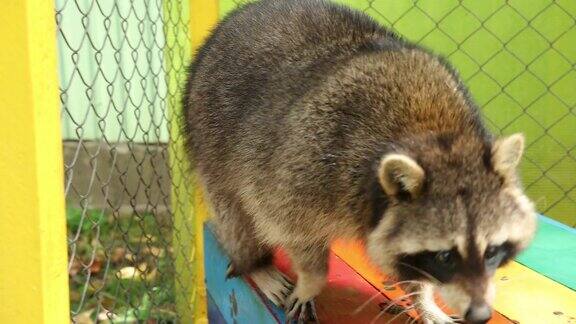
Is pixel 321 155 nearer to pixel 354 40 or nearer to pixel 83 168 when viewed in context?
pixel 354 40

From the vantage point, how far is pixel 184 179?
3902mm

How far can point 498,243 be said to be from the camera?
187 centimetres

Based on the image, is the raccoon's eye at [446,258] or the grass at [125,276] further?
the grass at [125,276]

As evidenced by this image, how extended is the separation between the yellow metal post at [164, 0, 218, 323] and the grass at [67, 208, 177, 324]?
10 centimetres

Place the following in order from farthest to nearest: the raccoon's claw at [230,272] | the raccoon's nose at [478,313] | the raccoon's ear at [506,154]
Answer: the raccoon's claw at [230,272] < the raccoon's ear at [506,154] < the raccoon's nose at [478,313]

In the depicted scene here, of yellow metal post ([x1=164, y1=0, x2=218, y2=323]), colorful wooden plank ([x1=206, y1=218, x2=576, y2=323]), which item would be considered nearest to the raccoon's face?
colorful wooden plank ([x1=206, y1=218, x2=576, y2=323])

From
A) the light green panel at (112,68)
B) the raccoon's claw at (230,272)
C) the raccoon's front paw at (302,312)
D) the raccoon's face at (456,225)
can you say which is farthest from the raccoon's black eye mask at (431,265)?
the light green panel at (112,68)

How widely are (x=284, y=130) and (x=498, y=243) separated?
84 centimetres

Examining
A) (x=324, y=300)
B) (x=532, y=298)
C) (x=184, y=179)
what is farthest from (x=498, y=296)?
(x=184, y=179)

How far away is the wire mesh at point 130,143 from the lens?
→ 12.8 ft

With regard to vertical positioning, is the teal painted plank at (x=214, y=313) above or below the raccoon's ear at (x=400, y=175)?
below

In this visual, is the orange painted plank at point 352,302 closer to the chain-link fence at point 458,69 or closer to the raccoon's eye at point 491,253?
the raccoon's eye at point 491,253

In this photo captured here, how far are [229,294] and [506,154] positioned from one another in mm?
1447

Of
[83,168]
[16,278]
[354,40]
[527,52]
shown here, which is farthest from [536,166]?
[16,278]
